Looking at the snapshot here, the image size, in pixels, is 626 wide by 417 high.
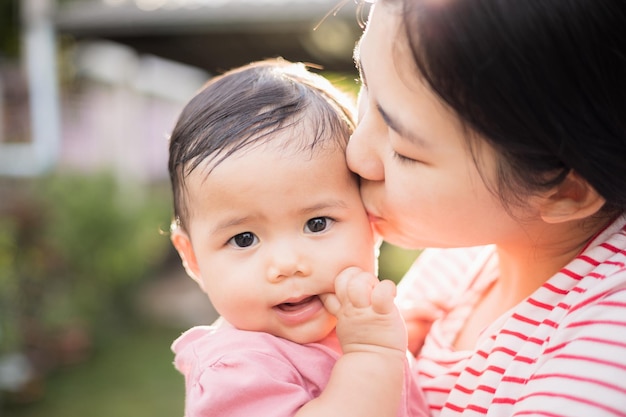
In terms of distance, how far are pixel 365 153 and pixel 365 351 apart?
1.38 feet

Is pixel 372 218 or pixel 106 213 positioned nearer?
pixel 372 218

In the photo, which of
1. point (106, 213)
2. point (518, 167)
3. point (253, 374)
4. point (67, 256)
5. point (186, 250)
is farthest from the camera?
point (106, 213)

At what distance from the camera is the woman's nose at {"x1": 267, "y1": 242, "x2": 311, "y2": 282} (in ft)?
5.04

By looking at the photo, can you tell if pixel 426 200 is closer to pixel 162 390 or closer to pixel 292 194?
pixel 292 194

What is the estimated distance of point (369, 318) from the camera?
152 centimetres

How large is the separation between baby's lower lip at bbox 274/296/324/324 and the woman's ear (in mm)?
531

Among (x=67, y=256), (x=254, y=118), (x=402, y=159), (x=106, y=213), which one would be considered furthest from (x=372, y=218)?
(x=106, y=213)

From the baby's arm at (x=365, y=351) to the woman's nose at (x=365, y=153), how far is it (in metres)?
0.22

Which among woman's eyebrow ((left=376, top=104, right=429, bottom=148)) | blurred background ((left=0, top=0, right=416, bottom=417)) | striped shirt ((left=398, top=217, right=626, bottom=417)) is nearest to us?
striped shirt ((left=398, top=217, right=626, bottom=417))

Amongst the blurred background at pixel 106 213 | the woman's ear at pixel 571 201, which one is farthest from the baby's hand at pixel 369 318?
the blurred background at pixel 106 213

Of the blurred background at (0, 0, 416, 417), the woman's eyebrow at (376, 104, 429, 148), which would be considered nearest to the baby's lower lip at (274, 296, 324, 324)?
the woman's eyebrow at (376, 104, 429, 148)

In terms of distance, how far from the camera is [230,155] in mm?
1588

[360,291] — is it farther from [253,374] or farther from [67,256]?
[67,256]

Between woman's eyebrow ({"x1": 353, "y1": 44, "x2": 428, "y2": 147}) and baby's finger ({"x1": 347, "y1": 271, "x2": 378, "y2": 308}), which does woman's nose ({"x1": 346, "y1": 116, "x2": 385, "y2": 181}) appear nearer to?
woman's eyebrow ({"x1": 353, "y1": 44, "x2": 428, "y2": 147})
